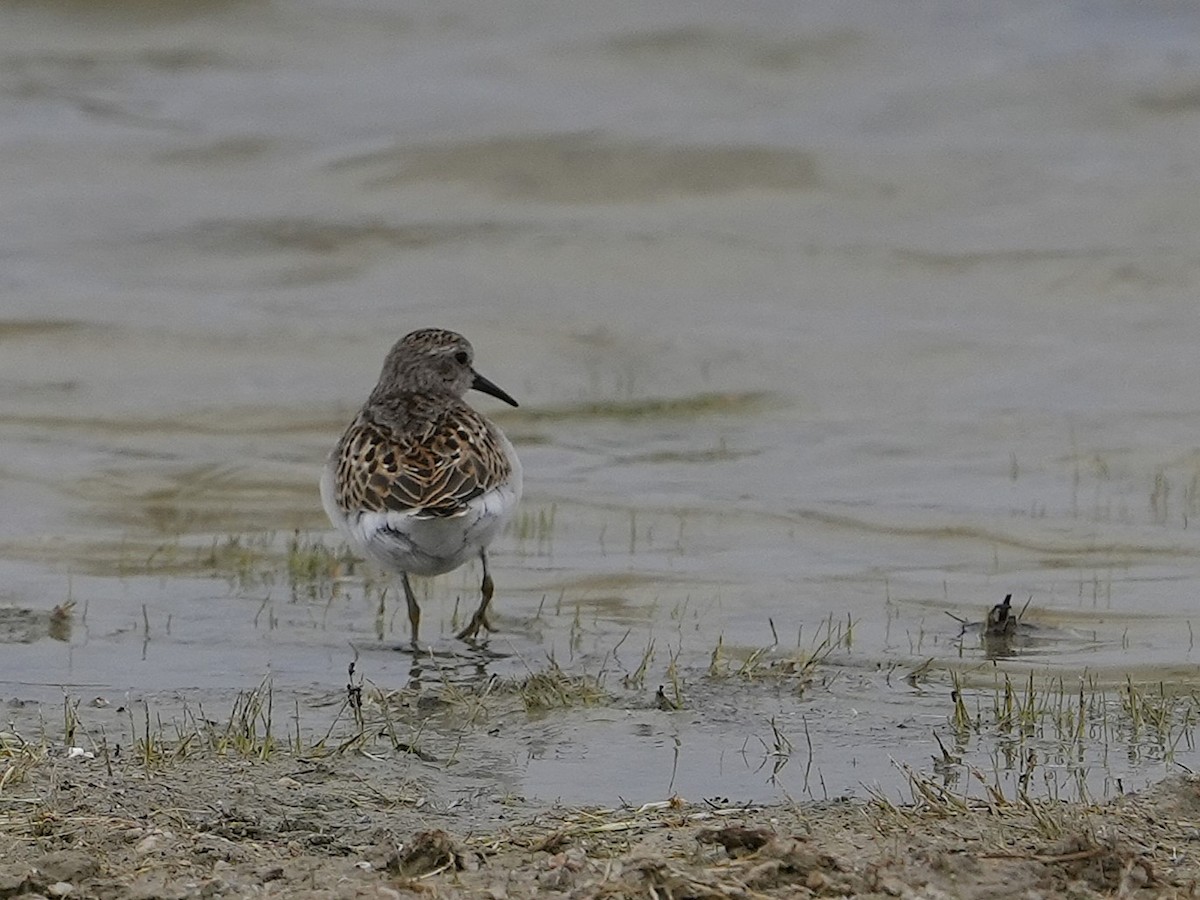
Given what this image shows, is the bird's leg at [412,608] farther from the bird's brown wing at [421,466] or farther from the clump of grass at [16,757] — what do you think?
the clump of grass at [16,757]

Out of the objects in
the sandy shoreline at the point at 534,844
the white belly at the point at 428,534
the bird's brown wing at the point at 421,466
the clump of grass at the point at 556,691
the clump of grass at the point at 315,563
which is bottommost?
the sandy shoreline at the point at 534,844

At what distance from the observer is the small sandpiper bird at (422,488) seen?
8.94 metres

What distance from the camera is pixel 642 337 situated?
18453mm

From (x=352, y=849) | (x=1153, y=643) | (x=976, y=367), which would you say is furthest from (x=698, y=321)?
(x=352, y=849)

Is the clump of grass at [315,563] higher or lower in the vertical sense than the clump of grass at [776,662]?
higher

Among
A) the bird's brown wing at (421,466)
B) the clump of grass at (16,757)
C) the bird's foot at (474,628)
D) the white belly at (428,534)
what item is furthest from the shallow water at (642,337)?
the clump of grass at (16,757)

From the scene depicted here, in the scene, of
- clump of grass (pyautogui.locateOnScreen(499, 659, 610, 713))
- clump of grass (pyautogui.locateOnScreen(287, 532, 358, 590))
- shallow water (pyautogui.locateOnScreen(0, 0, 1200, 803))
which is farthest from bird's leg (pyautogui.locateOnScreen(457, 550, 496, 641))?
clump of grass (pyautogui.locateOnScreen(499, 659, 610, 713))

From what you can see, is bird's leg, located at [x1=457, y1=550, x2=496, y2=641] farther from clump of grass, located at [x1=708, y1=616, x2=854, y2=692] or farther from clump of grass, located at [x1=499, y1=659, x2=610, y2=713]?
clump of grass, located at [x1=499, y1=659, x2=610, y2=713]

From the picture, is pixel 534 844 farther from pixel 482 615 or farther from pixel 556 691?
pixel 482 615

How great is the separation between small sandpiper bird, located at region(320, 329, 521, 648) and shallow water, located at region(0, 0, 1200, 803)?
409 mm

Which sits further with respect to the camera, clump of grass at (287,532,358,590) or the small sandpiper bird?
clump of grass at (287,532,358,590)

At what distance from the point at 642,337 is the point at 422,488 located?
379 inches

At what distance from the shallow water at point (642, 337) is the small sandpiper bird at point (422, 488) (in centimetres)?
41

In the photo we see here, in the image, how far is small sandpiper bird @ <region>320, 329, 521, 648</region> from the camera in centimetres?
894
